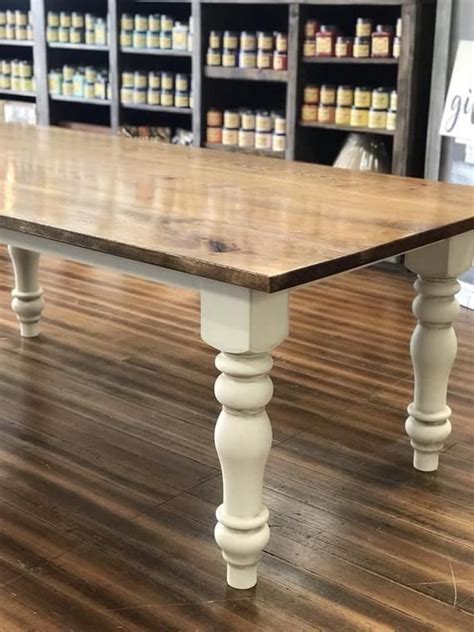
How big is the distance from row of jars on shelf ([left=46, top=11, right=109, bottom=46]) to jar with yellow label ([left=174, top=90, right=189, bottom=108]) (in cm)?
63

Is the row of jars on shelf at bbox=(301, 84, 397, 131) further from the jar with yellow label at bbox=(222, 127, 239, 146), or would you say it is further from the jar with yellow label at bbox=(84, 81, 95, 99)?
the jar with yellow label at bbox=(84, 81, 95, 99)

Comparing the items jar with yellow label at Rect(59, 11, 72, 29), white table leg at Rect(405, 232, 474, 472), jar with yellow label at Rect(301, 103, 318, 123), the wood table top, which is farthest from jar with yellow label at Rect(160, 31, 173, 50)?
white table leg at Rect(405, 232, 474, 472)

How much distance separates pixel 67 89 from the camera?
5.57 m

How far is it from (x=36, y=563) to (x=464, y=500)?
3.23 feet

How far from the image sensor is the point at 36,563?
6.23 feet

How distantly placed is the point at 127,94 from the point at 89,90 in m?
0.34

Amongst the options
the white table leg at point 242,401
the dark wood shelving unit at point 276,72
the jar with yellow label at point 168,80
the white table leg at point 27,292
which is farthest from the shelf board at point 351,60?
the white table leg at point 242,401

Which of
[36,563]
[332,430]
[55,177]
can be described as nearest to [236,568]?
[36,563]

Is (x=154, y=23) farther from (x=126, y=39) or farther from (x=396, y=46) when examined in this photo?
(x=396, y=46)

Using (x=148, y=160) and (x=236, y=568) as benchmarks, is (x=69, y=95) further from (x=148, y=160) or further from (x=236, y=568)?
(x=236, y=568)

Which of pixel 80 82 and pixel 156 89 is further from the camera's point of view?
pixel 80 82

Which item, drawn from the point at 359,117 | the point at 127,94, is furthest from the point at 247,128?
the point at 127,94

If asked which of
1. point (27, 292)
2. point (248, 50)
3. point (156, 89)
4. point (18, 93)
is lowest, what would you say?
point (27, 292)

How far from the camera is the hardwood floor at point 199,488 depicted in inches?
69.7
